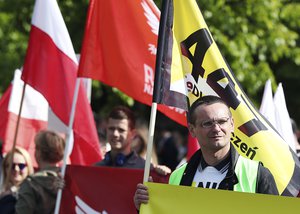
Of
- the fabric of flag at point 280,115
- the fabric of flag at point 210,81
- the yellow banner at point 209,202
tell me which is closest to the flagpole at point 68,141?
the fabric of flag at point 210,81

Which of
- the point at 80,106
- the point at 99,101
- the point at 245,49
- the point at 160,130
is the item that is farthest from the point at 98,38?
the point at 160,130

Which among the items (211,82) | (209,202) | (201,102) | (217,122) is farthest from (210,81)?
(209,202)

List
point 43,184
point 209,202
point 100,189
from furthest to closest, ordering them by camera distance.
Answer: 1. point 43,184
2. point 100,189
3. point 209,202

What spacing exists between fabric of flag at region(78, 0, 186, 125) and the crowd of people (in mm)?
562

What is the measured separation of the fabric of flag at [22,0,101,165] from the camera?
7.31 m

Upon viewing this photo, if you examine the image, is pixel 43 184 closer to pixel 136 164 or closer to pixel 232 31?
pixel 136 164

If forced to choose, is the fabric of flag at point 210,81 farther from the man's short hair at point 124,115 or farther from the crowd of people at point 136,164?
the man's short hair at point 124,115

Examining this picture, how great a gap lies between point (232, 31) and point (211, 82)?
23.5ft

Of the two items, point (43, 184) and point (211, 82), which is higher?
point (211, 82)

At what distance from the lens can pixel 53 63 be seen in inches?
291

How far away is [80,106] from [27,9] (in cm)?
601

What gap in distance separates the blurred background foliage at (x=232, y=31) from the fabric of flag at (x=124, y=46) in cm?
497

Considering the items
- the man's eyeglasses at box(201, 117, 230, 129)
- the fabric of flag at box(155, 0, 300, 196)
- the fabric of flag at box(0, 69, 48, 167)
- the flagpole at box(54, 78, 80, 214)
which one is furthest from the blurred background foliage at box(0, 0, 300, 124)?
the man's eyeglasses at box(201, 117, 230, 129)

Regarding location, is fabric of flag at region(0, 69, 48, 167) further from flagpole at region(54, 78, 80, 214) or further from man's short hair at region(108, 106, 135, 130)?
flagpole at region(54, 78, 80, 214)
